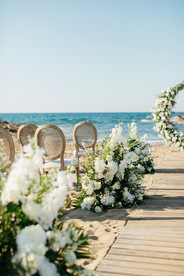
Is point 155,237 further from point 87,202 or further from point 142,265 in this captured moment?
point 87,202

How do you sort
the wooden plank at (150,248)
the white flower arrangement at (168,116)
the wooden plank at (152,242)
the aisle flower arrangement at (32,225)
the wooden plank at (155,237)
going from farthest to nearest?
the white flower arrangement at (168,116)
the wooden plank at (155,237)
the wooden plank at (152,242)
the wooden plank at (150,248)
the aisle flower arrangement at (32,225)

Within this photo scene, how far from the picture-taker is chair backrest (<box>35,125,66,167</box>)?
4.79m

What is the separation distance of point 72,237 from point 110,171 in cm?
234

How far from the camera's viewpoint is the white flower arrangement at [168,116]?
8.08 metres

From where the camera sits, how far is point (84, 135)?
6.77 meters

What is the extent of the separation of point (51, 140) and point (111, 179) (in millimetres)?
1500

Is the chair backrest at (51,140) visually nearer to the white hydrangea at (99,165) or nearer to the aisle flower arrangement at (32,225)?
the white hydrangea at (99,165)

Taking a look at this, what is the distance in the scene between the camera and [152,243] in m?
2.76

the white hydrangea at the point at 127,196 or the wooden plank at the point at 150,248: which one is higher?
the white hydrangea at the point at 127,196

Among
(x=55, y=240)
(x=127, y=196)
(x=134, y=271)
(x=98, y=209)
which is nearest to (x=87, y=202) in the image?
(x=98, y=209)

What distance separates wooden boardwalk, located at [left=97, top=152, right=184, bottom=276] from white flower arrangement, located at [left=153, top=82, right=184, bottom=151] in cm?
391

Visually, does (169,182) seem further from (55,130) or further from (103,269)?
(103,269)

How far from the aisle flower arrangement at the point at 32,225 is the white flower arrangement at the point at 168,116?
699 centimetres

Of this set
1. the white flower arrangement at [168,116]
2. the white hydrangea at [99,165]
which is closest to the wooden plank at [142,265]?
the white hydrangea at [99,165]
